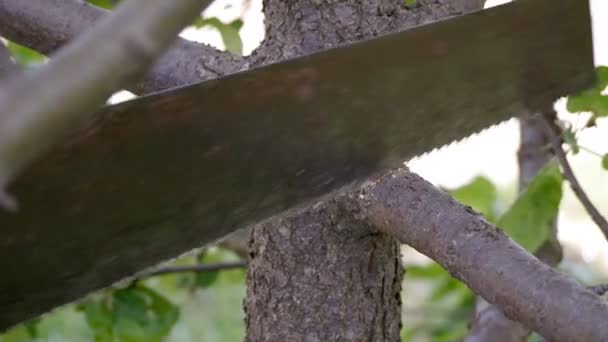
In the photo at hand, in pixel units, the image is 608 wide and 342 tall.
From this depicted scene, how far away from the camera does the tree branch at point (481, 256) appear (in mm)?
723

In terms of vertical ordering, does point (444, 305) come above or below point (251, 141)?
above

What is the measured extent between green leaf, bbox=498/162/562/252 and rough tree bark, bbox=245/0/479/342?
27cm

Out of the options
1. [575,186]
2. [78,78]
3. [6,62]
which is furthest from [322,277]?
[78,78]

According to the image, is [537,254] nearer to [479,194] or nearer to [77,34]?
[479,194]

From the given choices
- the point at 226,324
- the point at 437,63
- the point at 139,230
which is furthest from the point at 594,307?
the point at 226,324

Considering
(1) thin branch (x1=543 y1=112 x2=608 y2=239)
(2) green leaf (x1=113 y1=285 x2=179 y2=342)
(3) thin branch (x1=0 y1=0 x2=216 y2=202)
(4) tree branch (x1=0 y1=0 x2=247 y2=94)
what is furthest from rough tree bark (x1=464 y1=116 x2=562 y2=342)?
(3) thin branch (x1=0 y1=0 x2=216 y2=202)

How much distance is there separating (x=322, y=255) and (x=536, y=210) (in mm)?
352

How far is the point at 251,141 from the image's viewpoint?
2.17ft

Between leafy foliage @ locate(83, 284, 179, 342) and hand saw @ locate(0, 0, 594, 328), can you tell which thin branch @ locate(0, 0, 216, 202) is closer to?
hand saw @ locate(0, 0, 594, 328)

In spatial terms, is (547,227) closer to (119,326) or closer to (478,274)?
(478,274)

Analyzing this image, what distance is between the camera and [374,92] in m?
0.70

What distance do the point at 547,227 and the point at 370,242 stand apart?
1.08ft

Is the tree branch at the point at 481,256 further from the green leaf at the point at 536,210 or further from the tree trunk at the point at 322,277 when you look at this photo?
the green leaf at the point at 536,210

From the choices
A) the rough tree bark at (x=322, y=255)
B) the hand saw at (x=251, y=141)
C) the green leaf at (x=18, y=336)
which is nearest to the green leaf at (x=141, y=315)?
the green leaf at (x=18, y=336)
